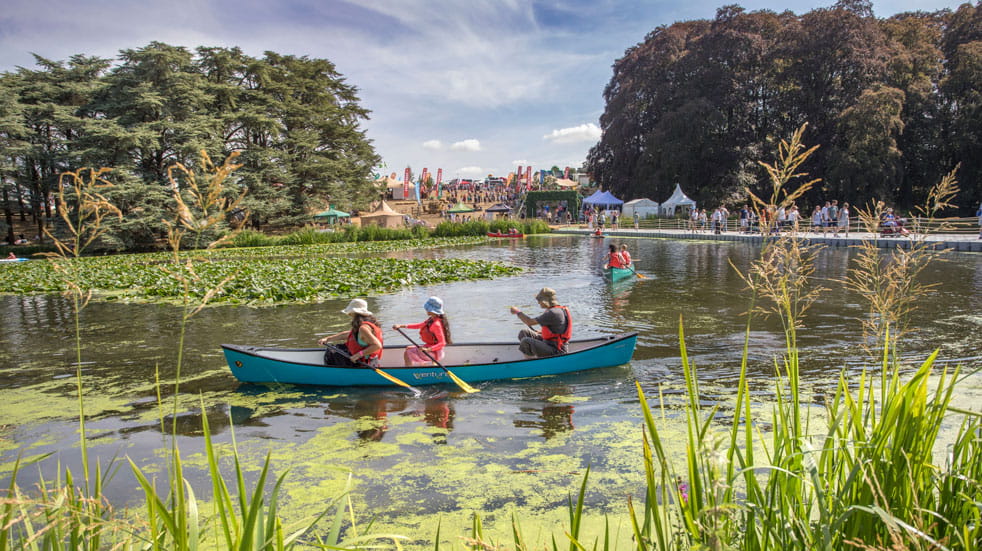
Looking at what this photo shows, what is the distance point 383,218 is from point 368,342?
42.9m

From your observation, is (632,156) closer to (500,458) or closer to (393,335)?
(393,335)

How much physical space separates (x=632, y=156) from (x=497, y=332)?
41.7 m

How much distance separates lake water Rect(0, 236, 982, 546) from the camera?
448cm

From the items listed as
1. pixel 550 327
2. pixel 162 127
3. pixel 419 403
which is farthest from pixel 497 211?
pixel 419 403

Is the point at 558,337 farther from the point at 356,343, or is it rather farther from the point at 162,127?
the point at 162,127

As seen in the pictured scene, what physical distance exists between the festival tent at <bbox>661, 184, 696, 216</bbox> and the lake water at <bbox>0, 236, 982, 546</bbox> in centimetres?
2890

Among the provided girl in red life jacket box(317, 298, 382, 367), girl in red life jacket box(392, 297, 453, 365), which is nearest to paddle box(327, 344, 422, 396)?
girl in red life jacket box(317, 298, 382, 367)

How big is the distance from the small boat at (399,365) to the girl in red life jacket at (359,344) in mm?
157

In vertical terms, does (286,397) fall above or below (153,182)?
below

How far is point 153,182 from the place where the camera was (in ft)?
113

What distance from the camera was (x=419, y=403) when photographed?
684 centimetres

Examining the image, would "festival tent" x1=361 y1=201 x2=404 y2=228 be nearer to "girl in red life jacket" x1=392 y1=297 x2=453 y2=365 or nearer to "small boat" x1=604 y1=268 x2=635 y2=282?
"small boat" x1=604 y1=268 x2=635 y2=282

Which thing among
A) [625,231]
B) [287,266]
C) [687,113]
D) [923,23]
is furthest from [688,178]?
[287,266]

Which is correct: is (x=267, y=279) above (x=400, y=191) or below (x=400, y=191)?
below
